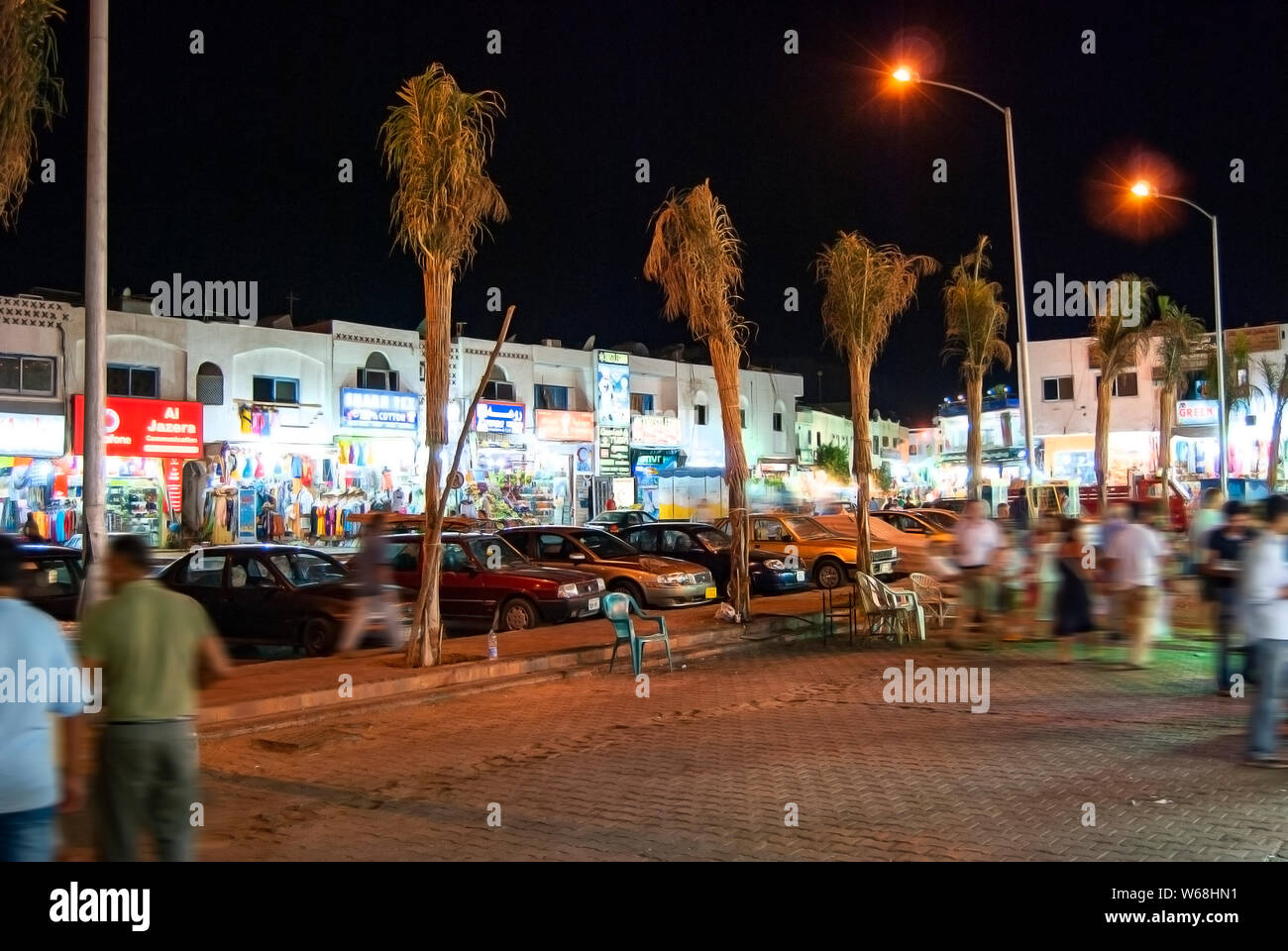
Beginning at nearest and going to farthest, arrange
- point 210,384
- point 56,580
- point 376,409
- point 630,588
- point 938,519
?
1. point 56,580
2. point 630,588
3. point 938,519
4. point 210,384
5. point 376,409

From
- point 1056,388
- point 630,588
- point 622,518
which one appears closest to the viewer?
point 630,588

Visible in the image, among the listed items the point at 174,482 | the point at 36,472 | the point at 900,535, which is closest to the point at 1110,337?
the point at 900,535

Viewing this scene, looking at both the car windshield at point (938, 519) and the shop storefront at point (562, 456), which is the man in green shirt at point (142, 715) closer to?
the car windshield at point (938, 519)

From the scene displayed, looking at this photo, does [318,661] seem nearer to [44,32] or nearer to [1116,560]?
[44,32]

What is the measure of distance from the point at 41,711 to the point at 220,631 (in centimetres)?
1094

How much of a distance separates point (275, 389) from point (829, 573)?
18202 millimetres

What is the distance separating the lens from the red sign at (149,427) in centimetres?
2855

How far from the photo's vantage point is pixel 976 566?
1429 cm

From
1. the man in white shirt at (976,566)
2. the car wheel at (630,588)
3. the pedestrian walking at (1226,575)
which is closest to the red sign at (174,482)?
the car wheel at (630,588)

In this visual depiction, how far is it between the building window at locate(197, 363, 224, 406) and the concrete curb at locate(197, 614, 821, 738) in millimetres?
20481

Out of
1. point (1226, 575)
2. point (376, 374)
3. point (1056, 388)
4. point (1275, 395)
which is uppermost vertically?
point (1056, 388)

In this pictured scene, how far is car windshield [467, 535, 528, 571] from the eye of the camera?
16.9 m

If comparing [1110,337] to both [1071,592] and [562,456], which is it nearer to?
[1071,592]

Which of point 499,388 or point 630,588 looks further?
point 499,388
